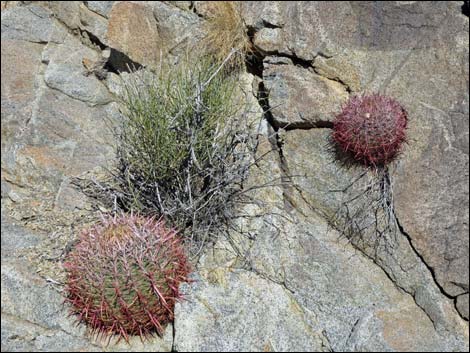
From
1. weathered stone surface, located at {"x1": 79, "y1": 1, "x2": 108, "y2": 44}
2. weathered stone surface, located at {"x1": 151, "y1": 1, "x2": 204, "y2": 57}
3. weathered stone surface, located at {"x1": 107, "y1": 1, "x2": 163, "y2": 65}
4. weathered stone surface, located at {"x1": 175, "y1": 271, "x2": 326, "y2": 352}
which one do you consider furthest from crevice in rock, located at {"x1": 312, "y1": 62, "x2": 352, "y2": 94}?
weathered stone surface, located at {"x1": 79, "y1": 1, "x2": 108, "y2": 44}

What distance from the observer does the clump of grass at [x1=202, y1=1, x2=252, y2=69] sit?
4.85 meters

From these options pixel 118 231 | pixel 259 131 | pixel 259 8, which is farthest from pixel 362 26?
pixel 118 231

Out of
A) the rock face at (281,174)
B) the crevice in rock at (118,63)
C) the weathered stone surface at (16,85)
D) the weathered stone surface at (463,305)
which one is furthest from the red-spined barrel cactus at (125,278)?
the crevice in rock at (118,63)

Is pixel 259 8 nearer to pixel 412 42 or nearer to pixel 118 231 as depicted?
pixel 412 42

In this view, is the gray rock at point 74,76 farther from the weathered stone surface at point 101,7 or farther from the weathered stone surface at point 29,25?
the weathered stone surface at point 101,7

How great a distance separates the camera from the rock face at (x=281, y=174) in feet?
11.7

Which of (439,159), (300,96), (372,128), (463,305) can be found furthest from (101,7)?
(463,305)

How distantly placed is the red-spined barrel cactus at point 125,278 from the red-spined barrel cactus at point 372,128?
1.50 m

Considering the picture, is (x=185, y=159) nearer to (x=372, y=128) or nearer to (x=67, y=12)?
(x=372, y=128)

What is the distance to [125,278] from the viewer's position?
3.27m

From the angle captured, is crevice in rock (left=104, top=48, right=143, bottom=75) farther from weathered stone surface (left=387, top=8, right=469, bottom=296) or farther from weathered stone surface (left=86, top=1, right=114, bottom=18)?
weathered stone surface (left=387, top=8, right=469, bottom=296)

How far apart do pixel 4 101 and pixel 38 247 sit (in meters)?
1.32

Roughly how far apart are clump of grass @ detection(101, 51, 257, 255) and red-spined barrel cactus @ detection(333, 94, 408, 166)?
779 mm

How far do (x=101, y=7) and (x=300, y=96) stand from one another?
199cm
